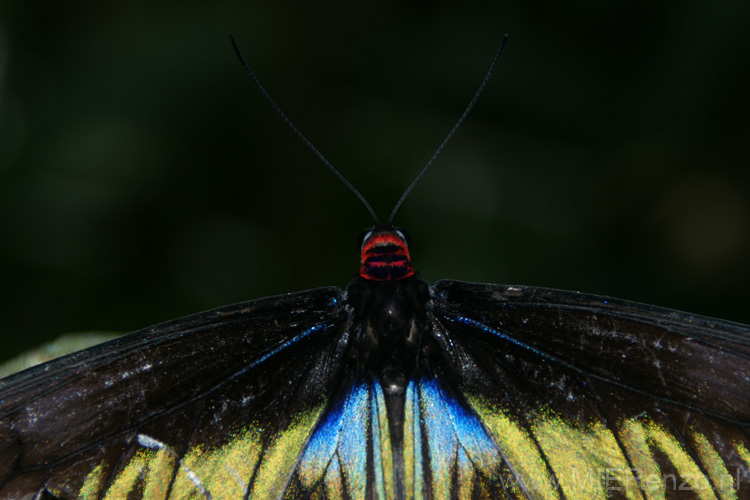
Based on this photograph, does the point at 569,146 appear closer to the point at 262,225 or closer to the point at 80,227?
the point at 262,225

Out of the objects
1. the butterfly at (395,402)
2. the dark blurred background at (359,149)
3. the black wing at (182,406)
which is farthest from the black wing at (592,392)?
the dark blurred background at (359,149)

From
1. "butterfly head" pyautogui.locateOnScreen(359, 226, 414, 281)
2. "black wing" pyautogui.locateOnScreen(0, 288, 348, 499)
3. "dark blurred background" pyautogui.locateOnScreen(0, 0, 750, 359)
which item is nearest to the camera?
"black wing" pyautogui.locateOnScreen(0, 288, 348, 499)

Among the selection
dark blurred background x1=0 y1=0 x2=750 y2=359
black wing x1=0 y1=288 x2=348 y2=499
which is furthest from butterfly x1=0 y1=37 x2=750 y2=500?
dark blurred background x1=0 y1=0 x2=750 y2=359

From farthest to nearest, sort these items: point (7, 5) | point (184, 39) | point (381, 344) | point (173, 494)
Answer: point (184, 39)
point (7, 5)
point (381, 344)
point (173, 494)

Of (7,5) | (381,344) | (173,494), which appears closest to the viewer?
(173,494)

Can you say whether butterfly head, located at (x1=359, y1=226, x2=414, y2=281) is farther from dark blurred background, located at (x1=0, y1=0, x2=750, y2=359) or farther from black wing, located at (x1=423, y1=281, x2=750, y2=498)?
dark blurred background, located at (x1=0, y1=0, x2=750, y2=359)

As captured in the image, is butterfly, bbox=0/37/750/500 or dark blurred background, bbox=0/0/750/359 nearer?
butterfly, bbox=0/37/750/500

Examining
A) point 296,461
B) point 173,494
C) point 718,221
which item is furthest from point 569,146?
point 173,494
